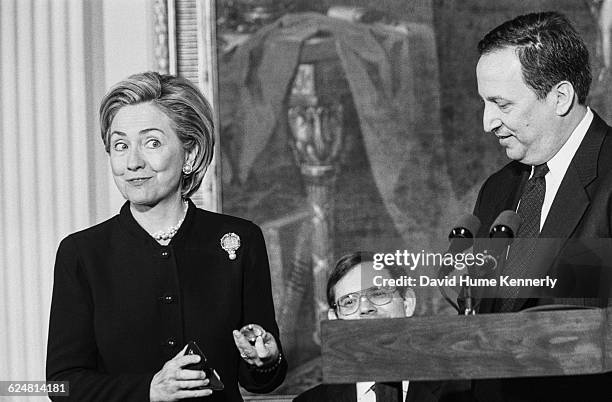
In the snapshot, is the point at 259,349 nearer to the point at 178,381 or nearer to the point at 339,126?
the point at 178,381

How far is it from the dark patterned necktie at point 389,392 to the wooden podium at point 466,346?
14 centimetres

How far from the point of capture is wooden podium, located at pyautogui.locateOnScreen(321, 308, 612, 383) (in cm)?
208

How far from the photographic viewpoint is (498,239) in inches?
88.5

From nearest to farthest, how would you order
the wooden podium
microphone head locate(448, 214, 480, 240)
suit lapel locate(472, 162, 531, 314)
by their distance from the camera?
1. the wooden podium
2. microphone head locate(448, 214, 480, 240)
3. suit lapel locate(472, 162, 531, 314)

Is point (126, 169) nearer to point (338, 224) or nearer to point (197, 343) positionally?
point (197, 343)

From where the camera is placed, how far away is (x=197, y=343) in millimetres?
2662

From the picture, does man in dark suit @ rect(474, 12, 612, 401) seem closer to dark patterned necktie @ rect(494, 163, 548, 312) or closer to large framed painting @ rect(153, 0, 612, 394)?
dark patterned necktie @ rect(494, 163, 548, 312)

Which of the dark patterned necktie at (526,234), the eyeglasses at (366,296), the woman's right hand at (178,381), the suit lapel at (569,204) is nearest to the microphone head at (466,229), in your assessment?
the dark patterned necktie at (526,234)

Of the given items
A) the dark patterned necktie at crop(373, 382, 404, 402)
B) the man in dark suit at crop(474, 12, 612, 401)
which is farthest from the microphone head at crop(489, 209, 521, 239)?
the dark patterned necktie at crop(373, 382, 404, 402)

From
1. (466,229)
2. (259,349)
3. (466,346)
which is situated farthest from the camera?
(259,349)

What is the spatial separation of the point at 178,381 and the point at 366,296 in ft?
1.92

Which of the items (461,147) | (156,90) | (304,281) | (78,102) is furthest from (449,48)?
(156,90)

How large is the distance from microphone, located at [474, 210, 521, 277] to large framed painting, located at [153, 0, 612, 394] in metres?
1.90

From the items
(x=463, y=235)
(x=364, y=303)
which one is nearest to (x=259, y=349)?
(x=364, y=303)
